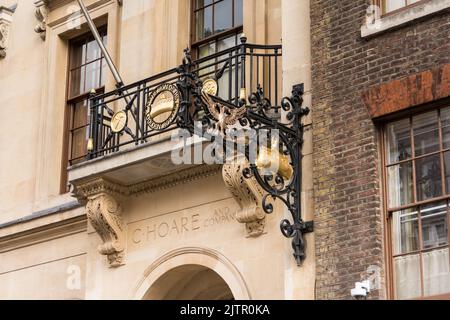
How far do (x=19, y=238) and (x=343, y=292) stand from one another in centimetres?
682

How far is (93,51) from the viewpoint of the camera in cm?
1931

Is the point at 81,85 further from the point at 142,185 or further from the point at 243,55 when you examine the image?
the point at 243,55

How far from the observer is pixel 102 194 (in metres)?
16.5

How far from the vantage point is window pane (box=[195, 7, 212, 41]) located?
17.5 m

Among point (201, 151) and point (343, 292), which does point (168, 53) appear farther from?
point (343, 292)

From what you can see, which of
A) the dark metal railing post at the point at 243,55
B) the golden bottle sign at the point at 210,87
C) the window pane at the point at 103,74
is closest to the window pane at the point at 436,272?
the dark metal railing post at the point at 243,55

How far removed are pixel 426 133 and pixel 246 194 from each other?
2619 mm

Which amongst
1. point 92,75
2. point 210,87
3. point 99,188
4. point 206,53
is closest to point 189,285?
point 99,188

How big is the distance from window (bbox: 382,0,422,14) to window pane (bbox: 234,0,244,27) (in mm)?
3009

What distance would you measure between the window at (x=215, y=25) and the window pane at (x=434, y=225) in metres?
4.79

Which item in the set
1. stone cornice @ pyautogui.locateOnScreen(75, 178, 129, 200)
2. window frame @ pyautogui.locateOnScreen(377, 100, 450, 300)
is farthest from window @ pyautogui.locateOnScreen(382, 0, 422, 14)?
stone cornice @ pyautogui.locateOnScreen(75, 178, 129, 200)

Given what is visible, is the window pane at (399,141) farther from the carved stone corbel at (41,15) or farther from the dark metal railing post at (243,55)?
the carved stone corbel at (41,15)

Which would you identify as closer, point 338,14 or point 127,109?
point 338,14
